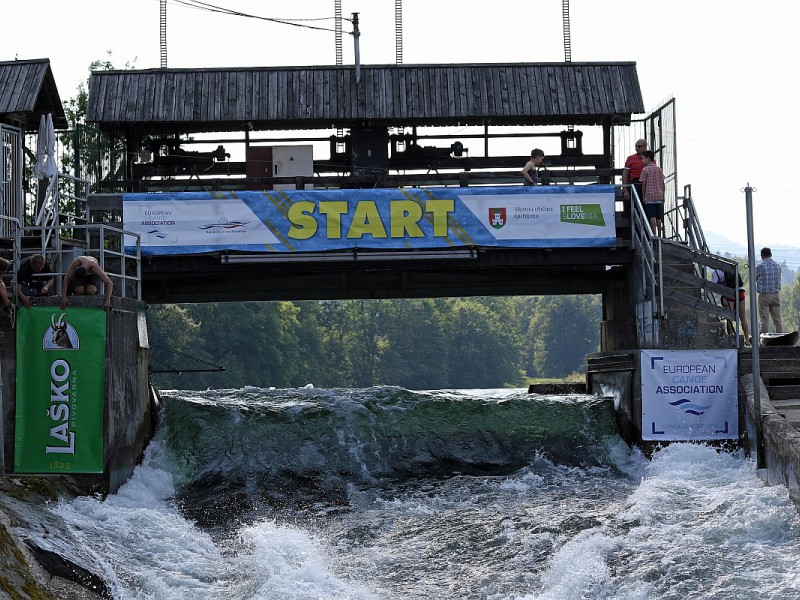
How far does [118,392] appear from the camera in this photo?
52.1 feet

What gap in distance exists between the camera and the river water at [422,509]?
11.9 meters

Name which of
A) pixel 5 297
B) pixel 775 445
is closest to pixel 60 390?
pixel 5 297

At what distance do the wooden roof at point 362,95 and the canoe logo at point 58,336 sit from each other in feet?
29.8

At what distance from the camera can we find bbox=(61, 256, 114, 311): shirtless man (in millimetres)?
15312

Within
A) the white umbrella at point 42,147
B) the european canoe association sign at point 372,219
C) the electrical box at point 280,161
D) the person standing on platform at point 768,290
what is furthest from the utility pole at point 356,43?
the person standing on platform at point 768,290

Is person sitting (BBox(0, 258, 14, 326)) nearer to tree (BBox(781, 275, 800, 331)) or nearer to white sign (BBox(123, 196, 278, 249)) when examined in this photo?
white sign (BBox(123, 196, 278, 249))

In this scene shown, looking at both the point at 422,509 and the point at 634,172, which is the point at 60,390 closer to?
the point at 422,509

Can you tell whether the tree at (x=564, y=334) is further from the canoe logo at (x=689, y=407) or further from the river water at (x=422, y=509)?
the river water at (x=422, y=509)

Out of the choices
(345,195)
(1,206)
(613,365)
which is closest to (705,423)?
(613,365)

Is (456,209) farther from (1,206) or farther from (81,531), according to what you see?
(81,531)

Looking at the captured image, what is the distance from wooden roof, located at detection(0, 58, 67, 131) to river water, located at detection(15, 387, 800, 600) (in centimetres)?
682

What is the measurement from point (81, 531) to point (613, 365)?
34.3 ft

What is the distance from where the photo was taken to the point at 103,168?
84.7 ft

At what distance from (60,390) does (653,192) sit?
11.2m
